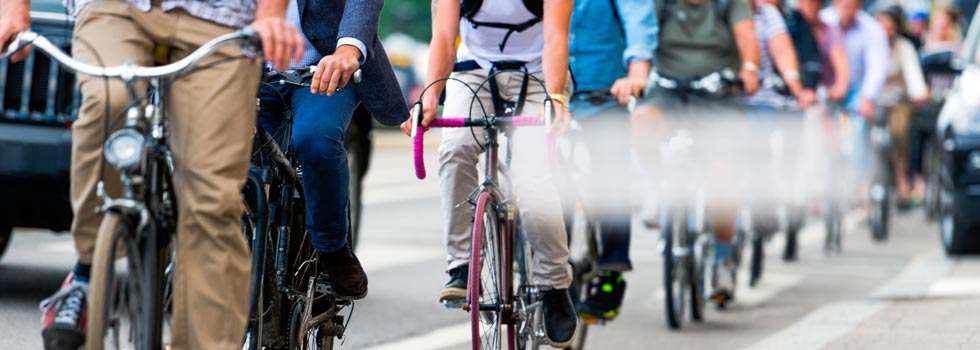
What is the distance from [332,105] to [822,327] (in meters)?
3.74

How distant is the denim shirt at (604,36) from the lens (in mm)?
7574

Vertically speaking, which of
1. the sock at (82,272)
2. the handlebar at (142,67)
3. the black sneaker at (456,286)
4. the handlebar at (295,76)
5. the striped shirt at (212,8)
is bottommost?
the black sneaker at (456,286)

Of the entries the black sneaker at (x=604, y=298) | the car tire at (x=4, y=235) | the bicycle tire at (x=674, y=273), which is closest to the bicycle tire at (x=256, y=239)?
the black sneaker at (x=604, y=298)

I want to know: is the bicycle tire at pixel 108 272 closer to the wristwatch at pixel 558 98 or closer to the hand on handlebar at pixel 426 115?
the hand on handlebar at pixel 426 115

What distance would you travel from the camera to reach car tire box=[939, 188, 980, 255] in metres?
11.8

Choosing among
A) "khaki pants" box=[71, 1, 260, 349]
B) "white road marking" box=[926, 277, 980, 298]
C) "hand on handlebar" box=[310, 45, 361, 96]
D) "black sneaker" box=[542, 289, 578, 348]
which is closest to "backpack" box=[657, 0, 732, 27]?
"white road marking" box=[926, 277, 980, 298]

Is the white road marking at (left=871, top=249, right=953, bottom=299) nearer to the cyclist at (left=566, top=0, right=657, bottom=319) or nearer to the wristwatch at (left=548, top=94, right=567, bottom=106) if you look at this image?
the cyclist at (left=566, top=0, right=657, bottom=319)

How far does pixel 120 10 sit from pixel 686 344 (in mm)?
4024

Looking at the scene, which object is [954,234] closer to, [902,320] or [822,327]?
[902,320]

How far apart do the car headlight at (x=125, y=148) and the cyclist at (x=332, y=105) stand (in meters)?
1.02

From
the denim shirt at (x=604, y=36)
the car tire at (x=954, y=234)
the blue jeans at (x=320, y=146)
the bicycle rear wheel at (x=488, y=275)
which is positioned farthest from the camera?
the car tire at (x=954, y=234)

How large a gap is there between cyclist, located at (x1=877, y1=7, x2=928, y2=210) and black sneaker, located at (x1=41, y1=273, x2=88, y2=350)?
12.4 m

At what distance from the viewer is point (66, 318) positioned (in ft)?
12.7

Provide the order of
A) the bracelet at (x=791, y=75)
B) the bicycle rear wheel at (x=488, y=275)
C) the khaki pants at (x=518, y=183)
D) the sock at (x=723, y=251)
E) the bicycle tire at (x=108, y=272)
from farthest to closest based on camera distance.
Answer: the bracelet at (x=791, y=75)
the sock at (x=723, y=251)
the khaki pants at (x=518, y=183)
the bicycle rear wheel at (x=488, y=275)
the bicycle tire at (x=108, y=272)
